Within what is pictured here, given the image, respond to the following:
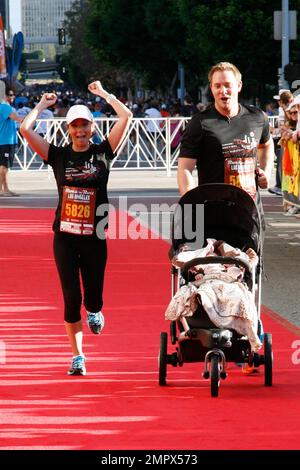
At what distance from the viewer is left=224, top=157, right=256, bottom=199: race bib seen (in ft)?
33.1

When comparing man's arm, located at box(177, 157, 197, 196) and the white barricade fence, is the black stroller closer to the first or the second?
man's arm, located at box(177, 157, 197, 196)

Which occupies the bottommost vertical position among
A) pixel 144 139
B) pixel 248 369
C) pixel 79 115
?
pixel 144 139

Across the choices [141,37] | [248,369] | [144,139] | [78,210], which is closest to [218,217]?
[78,210]

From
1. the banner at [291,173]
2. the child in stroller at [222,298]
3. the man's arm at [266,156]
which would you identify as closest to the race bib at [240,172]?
the man's arm at [266,156]

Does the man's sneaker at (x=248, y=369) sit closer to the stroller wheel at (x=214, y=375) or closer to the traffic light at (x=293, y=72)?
the stroller wheel at (x=214, y=375)

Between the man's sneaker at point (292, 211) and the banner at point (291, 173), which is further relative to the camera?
the man's sneaker at point (292, 211)

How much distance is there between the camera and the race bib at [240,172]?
1008 cm

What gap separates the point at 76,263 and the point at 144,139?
2771cm

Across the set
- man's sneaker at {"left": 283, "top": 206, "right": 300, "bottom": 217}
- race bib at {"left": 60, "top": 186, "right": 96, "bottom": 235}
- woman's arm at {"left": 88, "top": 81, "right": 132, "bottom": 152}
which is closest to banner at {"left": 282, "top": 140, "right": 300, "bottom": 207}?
man's sneaker at {"left": 283, "top": 206, "right": 300, "bottom": 217}

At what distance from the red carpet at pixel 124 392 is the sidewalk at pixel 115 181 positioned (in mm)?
16879

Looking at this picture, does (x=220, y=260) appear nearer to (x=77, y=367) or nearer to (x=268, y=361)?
(x=268, y=361)

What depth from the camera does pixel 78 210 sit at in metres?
10.1

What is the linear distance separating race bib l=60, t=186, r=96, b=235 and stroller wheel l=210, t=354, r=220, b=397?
1.36 m
